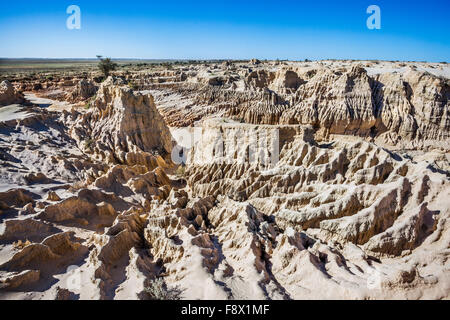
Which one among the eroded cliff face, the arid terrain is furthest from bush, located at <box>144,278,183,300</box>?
the eroded cliff face

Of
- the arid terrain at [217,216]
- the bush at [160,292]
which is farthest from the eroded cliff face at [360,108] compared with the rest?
the bush at [160,292]

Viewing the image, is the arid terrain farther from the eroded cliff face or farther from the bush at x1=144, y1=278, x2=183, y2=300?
the eroded cliff face

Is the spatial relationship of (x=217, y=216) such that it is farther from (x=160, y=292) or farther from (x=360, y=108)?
(x=360, y=108)

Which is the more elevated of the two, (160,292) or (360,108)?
(360,108)

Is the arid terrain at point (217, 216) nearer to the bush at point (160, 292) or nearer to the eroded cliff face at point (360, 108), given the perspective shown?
the bush at point (160, 292)

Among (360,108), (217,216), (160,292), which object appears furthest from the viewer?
(360,108)

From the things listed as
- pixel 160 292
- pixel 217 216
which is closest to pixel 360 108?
pixel 217 216

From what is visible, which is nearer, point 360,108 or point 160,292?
point 160,292

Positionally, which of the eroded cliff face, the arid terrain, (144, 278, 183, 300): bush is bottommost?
(144, 278, 183, 300): bush
